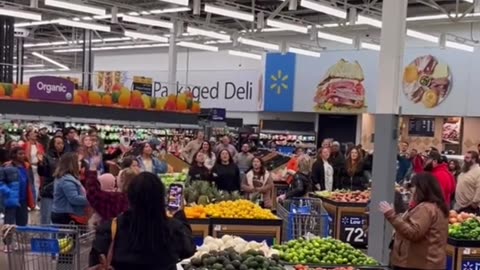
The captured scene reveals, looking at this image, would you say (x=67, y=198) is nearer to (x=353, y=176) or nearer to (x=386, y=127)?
(x=386, y=127)

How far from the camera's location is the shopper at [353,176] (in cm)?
1025

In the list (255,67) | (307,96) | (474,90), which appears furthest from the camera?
(255,67)

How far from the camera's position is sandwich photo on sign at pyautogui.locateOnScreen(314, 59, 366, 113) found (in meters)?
22.2

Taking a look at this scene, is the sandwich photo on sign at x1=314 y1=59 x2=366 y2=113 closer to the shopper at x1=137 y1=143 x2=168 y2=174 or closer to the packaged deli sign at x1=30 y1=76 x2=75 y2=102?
the packaged deli sign at x1=30 y1=76 x2=75 y2=102

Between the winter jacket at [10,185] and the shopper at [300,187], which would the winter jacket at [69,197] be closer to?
the winter jacket at [10,185]

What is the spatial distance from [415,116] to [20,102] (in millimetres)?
12507

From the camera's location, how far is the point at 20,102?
1392 centimetres

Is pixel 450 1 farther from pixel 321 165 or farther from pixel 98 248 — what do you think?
pixel 98 248

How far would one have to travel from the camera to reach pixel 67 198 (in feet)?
21.4

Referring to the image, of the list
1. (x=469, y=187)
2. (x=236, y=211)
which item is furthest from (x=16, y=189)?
(x=469, y=187)

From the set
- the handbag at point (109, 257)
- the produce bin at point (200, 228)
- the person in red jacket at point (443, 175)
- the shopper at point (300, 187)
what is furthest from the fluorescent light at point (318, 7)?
the handbag at point (109, 257)

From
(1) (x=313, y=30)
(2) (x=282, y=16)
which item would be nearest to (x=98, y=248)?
(1) (x=313, y=30)

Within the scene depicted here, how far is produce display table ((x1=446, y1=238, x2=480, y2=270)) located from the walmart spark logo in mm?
17333

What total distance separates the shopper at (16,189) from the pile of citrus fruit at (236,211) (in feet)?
7.60
